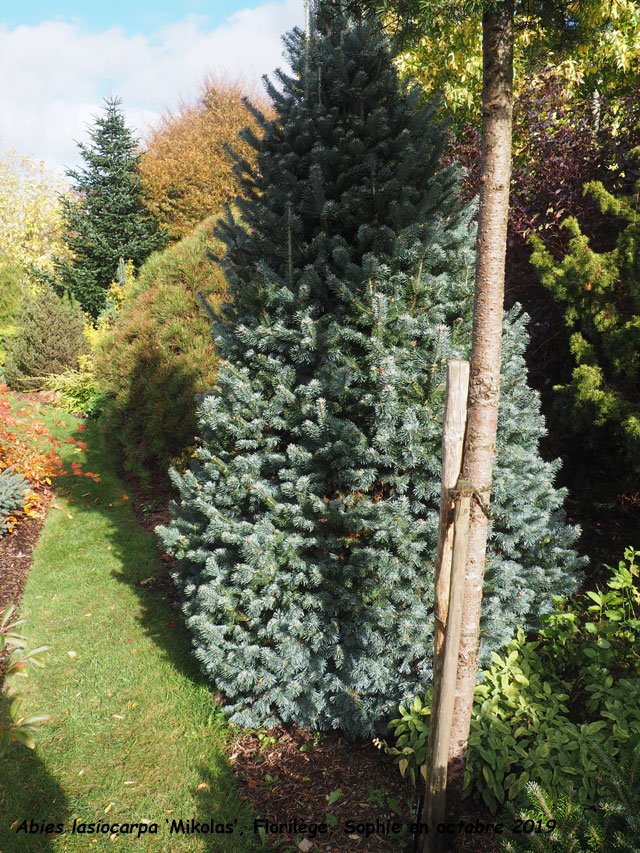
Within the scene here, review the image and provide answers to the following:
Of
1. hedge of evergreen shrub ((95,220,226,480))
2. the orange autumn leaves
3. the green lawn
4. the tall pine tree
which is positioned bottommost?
the green lawn

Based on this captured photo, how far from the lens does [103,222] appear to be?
14.9 metres

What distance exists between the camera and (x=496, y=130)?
206 cm

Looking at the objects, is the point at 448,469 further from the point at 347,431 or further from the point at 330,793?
the point at 330,793

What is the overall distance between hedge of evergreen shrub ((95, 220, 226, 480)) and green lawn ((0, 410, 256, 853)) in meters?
1.44

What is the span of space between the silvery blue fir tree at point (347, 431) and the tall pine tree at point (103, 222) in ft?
43.2

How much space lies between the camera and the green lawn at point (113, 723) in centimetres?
269

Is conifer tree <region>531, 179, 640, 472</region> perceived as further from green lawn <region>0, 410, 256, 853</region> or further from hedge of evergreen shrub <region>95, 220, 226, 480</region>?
hedge of evergreen shrub <region>95, 220, 226, 480</region>

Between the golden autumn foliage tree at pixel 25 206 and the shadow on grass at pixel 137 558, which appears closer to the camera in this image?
the shadow on grass at pixel 137 558

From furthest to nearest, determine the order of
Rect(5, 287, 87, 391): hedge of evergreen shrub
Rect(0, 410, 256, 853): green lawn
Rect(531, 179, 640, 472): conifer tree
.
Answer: Rect(5, 287, 87, 391): hedge of evergreen shrub → Rect(531, 179, 640, 472): conifer tree → Rect(0, 410, 256, 853): green lawn

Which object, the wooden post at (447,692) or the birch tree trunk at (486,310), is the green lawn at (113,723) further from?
the birch tree trunk at (486,310)

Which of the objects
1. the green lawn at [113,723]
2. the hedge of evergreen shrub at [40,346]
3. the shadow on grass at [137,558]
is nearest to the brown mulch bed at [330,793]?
the green lawn at [113,723]

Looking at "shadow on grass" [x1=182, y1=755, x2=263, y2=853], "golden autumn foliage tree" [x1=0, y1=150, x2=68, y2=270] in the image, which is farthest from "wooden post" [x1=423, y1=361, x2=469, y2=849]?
"golden autumn foliage tree" [x1=0, y1=150, x2=68, y2=270]

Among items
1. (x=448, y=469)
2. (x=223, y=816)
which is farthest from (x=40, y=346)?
(x=448, y=469)

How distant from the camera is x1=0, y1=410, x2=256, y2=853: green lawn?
2.69 meters
